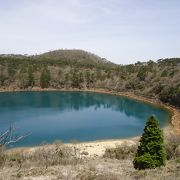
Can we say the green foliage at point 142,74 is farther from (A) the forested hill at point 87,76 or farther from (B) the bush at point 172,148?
(B) the bush at point 172,148

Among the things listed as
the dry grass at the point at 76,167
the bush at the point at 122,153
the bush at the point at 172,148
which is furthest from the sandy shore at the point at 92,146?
the bush at the point at 172,148

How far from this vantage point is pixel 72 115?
6988cm

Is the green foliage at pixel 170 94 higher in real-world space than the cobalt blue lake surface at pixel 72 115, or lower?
higher

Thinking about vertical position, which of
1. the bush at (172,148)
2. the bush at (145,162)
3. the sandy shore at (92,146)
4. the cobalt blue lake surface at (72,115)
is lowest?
the sandy shore at (92,146)

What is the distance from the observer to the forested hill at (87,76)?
96.7 metres

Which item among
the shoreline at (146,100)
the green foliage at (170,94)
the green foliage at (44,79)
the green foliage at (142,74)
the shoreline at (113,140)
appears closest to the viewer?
the shoreline at (113,140)

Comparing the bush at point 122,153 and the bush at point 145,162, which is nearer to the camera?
the bush at point 145,162

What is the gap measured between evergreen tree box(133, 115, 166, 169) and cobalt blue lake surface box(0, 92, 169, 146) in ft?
75.9

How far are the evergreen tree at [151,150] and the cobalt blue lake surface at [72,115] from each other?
23.1 meters

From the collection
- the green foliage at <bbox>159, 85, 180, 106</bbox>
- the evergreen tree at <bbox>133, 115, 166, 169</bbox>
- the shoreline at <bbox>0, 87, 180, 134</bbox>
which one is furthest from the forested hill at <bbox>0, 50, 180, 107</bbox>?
the evergreen tree at <bbox>133, 115, 166, 169</bbox>

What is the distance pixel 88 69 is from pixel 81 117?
59.9m

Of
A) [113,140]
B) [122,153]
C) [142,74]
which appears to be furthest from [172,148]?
[142,74]

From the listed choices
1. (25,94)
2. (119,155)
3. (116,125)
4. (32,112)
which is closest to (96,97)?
(25,94)

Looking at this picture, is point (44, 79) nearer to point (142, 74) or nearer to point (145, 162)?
point (142, 74)
